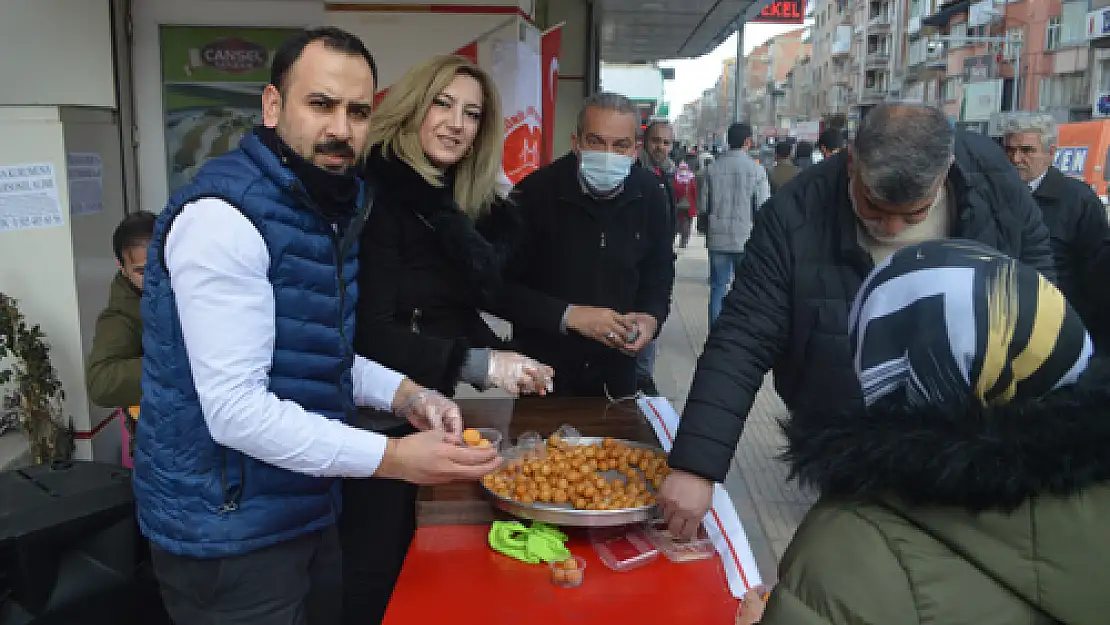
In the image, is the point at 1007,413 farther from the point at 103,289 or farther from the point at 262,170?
the point at 103,289

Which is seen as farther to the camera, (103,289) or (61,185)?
(103,289)

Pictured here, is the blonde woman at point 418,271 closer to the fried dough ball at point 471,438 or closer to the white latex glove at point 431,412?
the white latex glove at point 431,412

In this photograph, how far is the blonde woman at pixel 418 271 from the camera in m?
2.16

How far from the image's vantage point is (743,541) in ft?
6.07

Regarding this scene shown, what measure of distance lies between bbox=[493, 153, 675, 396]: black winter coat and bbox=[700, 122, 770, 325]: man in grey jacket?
4616 millimetres

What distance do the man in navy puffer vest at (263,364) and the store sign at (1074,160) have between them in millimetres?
12738

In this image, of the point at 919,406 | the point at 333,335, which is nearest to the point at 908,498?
the point at 919,406

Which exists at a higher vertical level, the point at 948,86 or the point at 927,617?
the point at 948,86


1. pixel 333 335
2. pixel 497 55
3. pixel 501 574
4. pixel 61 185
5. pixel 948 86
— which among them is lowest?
pixel 501 574

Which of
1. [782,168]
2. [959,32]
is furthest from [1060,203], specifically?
[959,32]

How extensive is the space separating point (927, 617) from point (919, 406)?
0.81ft

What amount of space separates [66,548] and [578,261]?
1.86 m

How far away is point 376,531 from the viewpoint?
7.40ft

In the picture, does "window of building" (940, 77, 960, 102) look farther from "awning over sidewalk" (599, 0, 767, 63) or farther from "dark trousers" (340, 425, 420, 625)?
"dark trousers" (340, 425, 420, 625)
